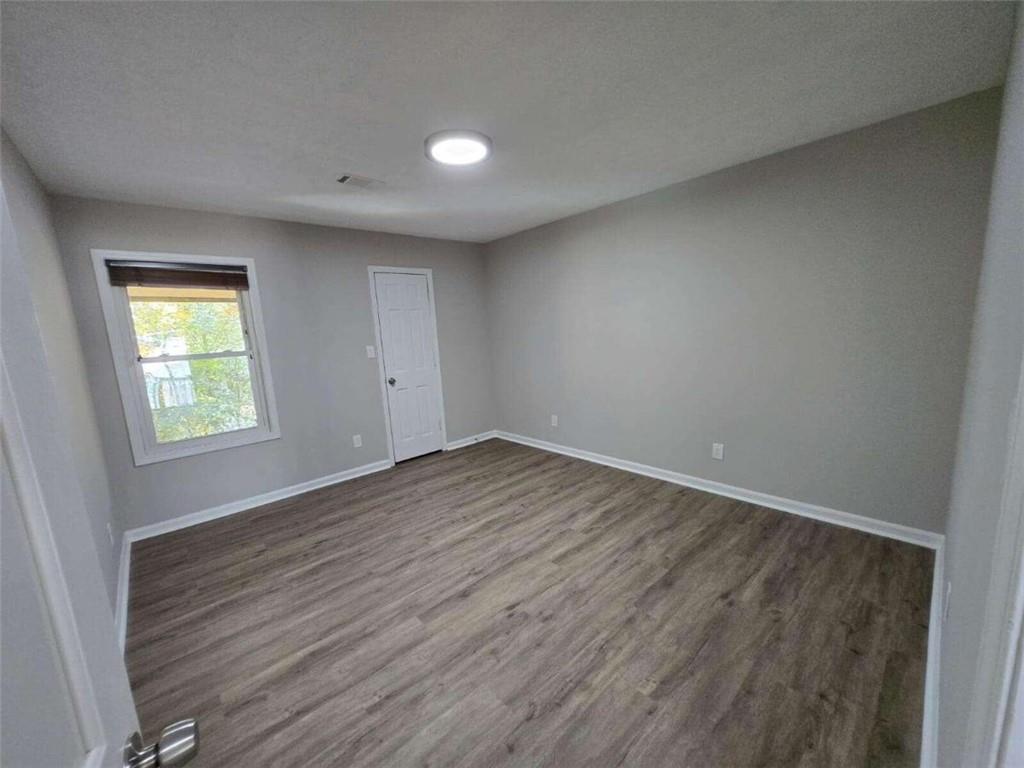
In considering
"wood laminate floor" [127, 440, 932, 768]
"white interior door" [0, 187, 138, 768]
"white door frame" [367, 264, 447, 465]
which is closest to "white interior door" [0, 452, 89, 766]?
"white interior door" [0, 187, 138, 768]

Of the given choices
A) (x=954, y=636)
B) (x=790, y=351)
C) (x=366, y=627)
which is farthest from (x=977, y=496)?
(x=366, y=627)

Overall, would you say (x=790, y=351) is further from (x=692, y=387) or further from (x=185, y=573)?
(x=185, y=573)

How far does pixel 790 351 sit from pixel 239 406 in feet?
13.8

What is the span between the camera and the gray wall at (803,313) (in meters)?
2.11

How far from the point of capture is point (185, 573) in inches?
98.0

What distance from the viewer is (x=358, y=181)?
102 inches

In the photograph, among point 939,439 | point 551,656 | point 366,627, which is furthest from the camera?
point 939,439

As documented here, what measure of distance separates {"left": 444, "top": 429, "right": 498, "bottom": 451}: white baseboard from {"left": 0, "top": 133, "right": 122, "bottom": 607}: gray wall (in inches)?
110

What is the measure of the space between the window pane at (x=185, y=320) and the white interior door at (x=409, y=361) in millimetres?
1241

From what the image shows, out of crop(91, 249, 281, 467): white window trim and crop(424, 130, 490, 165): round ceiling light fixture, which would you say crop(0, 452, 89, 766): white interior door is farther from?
crop(91, 249, 281, 467): white window trim

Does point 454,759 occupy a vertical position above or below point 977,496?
below

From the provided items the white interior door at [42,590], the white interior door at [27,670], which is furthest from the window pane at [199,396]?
the white interior door at [27,670]

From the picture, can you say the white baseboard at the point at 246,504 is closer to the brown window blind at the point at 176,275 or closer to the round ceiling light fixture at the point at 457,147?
the brown window blind at the point at 176,275

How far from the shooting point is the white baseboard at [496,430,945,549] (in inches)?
92.4
